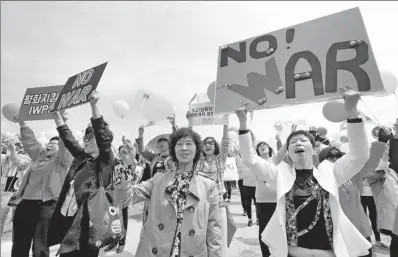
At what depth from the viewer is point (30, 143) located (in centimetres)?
395

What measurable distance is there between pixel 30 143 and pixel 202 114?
9.42 feet

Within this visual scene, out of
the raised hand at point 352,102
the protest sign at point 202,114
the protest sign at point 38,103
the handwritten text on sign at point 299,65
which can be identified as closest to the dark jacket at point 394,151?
the handwritten text on sign at point 299,65

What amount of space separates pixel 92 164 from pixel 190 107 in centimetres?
305

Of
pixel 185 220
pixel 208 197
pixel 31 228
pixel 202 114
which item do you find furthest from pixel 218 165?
pixel 31 228

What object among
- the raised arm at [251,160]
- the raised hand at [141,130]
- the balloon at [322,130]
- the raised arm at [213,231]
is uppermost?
the balloon at [322,130]

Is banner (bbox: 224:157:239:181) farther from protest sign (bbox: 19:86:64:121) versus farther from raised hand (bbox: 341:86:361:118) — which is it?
raised hand (bbox: 341:86:361:118)

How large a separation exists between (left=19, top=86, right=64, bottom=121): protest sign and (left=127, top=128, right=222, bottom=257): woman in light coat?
7.07 feet

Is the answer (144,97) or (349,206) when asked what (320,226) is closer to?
(349,206)

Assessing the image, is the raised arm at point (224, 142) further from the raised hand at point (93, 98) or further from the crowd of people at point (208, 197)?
the raised hand at point (93, 98)

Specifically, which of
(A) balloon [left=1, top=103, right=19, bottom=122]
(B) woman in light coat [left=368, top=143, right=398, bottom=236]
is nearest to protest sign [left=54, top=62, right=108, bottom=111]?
(A) balloon [left=1, top=103, right=19, bottom=122]

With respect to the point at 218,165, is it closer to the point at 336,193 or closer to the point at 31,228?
the point at 336,193

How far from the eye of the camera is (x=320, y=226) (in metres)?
2.12

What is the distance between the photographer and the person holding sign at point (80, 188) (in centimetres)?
254

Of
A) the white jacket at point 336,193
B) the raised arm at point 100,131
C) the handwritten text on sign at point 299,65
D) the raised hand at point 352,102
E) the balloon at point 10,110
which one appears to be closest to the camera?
the white jacket at point 336,193
